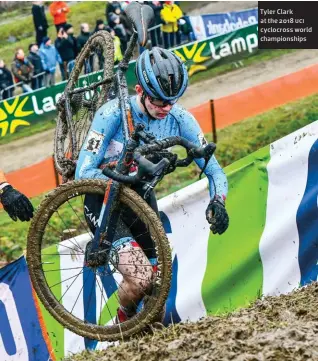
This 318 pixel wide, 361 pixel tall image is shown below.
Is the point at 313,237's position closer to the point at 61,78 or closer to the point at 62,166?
the point at 62,166

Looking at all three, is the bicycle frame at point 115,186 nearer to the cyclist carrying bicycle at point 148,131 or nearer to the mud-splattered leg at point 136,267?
the cyclist carrying bicycle at point 148,131

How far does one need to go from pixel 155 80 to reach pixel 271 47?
49.3 feet

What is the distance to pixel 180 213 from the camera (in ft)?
33.6

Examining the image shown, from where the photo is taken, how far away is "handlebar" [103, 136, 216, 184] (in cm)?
779

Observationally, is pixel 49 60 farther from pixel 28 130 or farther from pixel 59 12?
pixel 59 12

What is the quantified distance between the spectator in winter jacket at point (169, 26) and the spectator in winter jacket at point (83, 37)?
1616 mm

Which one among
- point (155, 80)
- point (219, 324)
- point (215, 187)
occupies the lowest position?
point (219, 324)

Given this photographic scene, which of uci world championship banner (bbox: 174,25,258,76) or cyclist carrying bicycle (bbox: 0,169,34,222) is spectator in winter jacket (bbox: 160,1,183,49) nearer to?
uci world championship banner (bbox: 174,25,258,76)

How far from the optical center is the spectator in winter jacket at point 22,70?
2034 centimetres

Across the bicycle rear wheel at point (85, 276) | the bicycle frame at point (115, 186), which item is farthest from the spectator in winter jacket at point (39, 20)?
the bicycle frame at point (115, 186)

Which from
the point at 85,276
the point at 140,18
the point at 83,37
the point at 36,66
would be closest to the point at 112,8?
the point at 83,37

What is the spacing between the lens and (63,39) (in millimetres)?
20922

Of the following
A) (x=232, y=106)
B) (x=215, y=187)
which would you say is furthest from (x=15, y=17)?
(x=215, y=187)

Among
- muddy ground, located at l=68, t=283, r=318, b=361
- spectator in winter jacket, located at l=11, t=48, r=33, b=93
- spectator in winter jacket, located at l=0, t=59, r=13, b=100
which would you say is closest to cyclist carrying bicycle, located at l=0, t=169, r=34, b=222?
muddy ground, located at l=68, t=283, r=318, b=361
